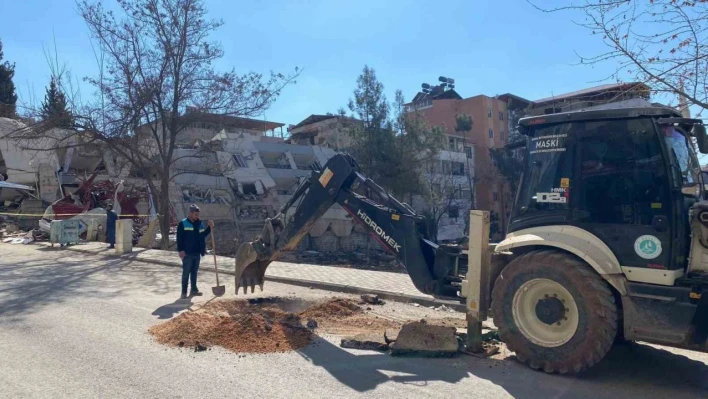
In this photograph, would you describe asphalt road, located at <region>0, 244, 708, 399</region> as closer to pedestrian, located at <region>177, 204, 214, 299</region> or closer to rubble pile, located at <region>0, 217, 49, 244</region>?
pedestrian, located at <region>177, 204, 214, 299</region>

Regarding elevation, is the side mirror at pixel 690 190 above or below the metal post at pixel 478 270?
above

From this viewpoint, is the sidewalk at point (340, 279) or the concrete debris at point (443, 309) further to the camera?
the sidewalk at point (340, 279)

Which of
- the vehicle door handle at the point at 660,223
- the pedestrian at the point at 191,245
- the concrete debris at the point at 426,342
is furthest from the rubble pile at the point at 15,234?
the vehicle door handle at the point at 660,223

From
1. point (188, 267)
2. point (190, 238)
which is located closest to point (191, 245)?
point (190, 238)

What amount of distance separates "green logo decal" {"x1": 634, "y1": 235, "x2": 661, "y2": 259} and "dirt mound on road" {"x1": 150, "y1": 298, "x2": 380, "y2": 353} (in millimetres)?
3856

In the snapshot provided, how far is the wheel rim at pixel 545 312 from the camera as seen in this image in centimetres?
545

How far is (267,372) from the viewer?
5648mm

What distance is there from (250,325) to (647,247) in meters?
4.72

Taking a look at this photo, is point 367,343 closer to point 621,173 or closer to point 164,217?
point 621,173

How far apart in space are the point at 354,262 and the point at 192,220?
64.5 feet

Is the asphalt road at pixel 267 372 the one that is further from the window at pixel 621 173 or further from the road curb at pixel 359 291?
the road curb at pixel 359 291

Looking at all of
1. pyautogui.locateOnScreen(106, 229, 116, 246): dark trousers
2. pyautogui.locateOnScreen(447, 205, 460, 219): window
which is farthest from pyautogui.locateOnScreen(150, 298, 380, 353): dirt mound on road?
pyautogui.locateOnScreen(447, 205, 460, 219): window

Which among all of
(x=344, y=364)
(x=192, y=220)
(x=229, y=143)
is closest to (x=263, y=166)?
(x=229, y=143)

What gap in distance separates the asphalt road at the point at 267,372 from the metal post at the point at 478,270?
52cm
